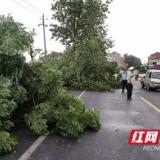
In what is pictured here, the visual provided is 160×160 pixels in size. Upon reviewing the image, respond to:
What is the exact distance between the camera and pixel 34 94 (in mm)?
5969

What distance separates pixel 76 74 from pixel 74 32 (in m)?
13.8

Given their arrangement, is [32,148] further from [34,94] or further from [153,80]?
[153,80]

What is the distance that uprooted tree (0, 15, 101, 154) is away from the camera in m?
4.99

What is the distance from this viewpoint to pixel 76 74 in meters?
17.3

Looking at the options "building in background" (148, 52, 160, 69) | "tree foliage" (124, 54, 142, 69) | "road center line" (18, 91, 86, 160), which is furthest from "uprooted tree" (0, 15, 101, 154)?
"tree foliage" (124, 54, 142, 69)

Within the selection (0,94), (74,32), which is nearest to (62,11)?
(74,32)

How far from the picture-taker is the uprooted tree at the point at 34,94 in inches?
196

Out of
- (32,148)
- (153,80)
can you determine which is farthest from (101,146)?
(153,80)

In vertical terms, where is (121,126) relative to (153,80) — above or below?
below

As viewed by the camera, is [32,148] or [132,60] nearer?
[32,148]

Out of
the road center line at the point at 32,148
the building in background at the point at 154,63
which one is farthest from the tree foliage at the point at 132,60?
the road center line at the point at 32,148

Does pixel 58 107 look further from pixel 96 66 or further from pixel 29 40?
pixel 96 66

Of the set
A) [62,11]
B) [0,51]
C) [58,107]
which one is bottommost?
[58,107]

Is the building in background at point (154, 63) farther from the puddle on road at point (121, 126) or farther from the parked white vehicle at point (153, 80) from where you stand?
the puddle on road at point (121, 126)
